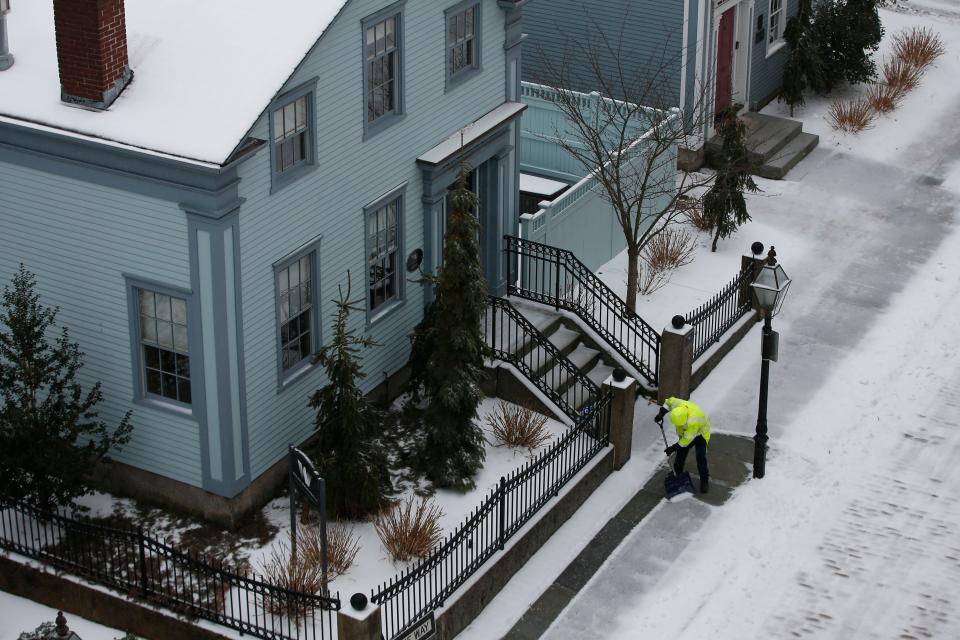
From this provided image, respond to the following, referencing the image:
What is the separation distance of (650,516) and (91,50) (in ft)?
30.0

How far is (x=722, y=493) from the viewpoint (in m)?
21.6

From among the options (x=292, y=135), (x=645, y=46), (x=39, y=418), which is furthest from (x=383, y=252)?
(x=645, y=46)

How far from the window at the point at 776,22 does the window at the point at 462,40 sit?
1280cm

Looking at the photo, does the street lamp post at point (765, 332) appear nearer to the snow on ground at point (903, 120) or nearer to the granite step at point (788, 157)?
the granite step at point (788, 157)

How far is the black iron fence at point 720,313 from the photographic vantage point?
2456 centimetres

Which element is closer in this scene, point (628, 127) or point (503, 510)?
point (503, 510)

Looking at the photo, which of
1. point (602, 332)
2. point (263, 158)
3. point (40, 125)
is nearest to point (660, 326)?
point (602, 332)

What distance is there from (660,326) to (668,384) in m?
2.37

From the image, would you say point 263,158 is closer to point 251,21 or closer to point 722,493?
point 251,21

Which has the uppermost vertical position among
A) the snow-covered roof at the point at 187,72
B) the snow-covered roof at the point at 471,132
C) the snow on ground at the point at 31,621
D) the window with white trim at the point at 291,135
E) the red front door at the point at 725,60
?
the snow-covered roof at the point at 187,72

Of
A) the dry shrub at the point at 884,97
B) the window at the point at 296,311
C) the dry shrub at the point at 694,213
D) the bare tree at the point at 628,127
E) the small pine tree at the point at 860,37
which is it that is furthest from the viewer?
the dry shrub at the point at 884,97

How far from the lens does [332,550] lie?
18844 mm

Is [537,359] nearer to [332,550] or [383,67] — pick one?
[383,67]

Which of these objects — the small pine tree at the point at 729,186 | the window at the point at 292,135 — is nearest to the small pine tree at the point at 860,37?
the small pine tree at the point at 729,186
